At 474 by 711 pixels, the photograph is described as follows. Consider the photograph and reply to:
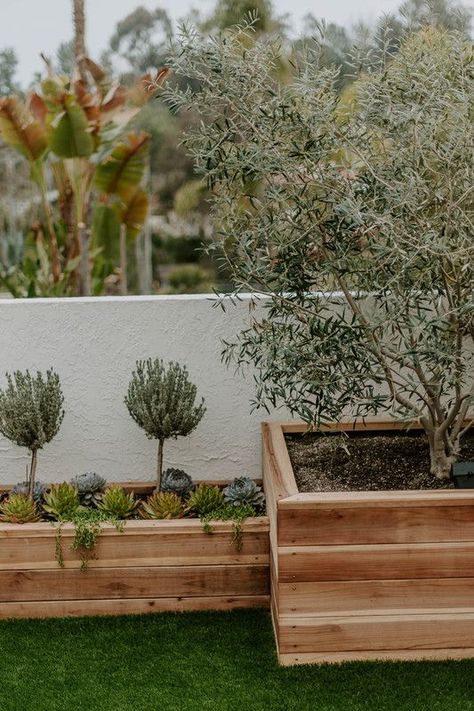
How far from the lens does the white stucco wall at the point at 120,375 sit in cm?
448

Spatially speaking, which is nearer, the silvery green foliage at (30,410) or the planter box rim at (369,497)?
the planter box rim at (369,497)

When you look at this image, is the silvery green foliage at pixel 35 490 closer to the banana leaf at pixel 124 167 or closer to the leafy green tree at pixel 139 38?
the banana leaf at pixel 124 167

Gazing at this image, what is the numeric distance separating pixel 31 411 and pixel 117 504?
60cm

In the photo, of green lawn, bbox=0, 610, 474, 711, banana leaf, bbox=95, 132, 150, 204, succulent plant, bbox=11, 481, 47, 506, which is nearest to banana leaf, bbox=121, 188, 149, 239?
banana leaf, bbox=95, 132, 150, 204

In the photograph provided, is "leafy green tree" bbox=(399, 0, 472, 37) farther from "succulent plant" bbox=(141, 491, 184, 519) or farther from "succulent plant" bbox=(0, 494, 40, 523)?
"succulent plant" bbox=(0, 494, 40, 523)

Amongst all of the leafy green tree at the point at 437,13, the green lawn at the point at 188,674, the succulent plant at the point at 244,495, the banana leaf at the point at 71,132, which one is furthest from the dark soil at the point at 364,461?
the banana leaf at the point at 71,132

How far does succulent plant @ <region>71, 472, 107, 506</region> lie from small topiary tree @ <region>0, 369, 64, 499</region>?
Answer: 226mm

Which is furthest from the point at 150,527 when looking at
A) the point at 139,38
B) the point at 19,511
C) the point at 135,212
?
the point at 139,38

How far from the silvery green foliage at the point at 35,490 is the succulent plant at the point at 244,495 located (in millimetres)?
920

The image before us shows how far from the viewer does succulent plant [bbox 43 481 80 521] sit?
4.11 meters

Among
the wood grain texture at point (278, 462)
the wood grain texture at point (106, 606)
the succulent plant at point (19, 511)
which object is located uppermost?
the wood grain texture at point (278, 462)

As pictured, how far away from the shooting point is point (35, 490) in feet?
14.3

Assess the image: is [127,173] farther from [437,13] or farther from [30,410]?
[437,13]

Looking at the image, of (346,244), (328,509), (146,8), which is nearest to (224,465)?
(328,509)
